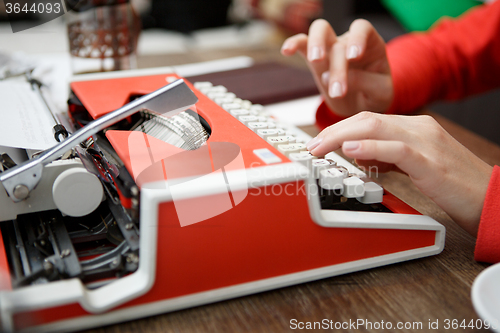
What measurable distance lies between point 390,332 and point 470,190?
0.21 meters

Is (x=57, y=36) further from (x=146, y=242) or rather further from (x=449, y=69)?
(x=146, y=242)

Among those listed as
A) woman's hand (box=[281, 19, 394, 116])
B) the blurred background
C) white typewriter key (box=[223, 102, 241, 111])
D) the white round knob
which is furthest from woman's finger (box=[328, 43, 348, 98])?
the blurred background

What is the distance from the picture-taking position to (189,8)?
9.44ft

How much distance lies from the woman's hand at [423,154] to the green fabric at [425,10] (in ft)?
4.54

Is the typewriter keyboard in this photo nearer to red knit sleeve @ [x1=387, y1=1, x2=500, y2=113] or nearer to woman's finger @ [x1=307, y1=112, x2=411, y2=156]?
woman's finger @ [x1=307, y1=112, x2=411, y2=156]

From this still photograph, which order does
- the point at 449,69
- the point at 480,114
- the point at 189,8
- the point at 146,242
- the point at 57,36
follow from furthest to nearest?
the point at 57,36
the point at 189,8
the point at 480,114
the point at 449,69
the point at 146,242

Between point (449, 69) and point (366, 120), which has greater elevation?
point (366, 120)

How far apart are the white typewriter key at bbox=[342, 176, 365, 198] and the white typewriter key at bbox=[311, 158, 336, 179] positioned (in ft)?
0.09

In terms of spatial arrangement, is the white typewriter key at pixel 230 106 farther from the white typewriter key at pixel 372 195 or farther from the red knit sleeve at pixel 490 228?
the red knit sleeve at pixel 490 228

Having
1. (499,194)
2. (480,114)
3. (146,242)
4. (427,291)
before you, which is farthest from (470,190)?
(480,114)

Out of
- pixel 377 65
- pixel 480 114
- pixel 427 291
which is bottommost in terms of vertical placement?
pixel 480 114

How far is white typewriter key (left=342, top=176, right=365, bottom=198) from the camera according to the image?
465 millimetres

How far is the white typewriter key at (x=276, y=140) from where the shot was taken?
48 centimetres

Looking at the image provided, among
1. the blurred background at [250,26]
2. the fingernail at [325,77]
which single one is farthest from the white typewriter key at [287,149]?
the blurred background at [250,26]
